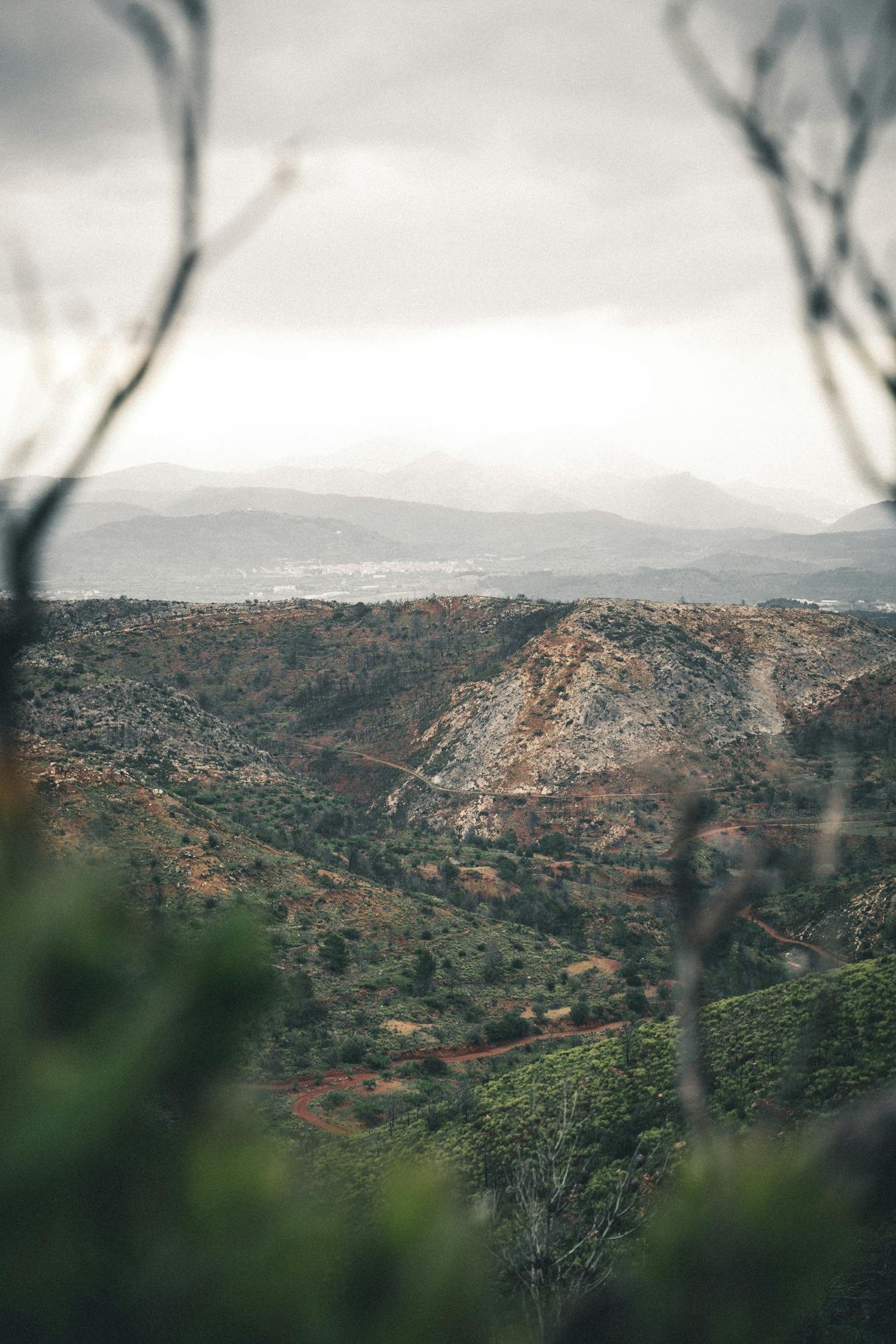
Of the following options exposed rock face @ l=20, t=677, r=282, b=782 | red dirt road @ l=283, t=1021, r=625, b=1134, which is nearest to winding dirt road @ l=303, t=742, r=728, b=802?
exposed rock face @ l=20, t=677, r=282, b=782

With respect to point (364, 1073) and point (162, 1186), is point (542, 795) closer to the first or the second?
point (364, 1073)

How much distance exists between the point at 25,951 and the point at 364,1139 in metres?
17.1

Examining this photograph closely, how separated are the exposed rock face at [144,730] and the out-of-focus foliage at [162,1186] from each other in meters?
48.3

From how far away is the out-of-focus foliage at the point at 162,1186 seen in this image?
3.91 feet

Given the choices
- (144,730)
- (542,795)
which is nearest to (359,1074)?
(144,730)

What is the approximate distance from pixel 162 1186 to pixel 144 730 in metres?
53.8

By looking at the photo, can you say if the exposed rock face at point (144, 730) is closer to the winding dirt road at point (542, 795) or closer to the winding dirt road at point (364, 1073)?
the winding dirt road at point (542, 795)

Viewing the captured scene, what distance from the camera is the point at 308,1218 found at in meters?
1.38

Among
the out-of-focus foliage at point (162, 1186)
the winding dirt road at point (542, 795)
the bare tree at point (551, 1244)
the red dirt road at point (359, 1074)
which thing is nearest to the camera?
the out-of-focus foliage at point (162, 1186)

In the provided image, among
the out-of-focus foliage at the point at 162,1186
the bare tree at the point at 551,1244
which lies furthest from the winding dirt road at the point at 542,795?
the out-of-focus foliage at the point at 162,1186

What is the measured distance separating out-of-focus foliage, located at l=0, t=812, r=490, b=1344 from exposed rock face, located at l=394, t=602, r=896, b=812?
56.3 m

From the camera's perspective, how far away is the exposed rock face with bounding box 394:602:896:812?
61.1 meters

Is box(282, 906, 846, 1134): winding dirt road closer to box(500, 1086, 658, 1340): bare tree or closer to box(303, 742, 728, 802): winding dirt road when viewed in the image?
box(500, 1086, 658, 1340): bare tree

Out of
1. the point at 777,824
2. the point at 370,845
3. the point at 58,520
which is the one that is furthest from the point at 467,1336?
the point at 777,824
